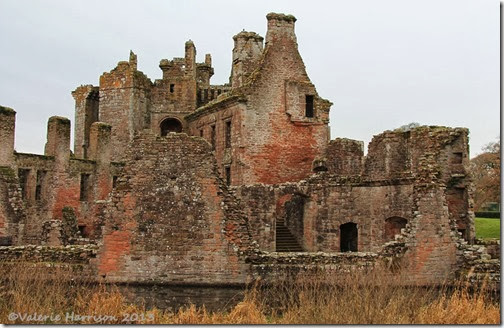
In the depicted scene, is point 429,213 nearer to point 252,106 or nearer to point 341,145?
point 341,145

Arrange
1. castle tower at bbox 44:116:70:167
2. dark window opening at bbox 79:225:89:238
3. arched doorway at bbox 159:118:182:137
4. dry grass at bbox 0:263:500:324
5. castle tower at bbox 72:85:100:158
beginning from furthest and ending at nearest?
castle tower at bbox 72:85:100:158, arched doorway at bbox 159:118:182:137, dark window opening at bbox 79:225:89:238, castle tower at bbox 44:116:70:167, dry grass at bbox 0:263:500:324

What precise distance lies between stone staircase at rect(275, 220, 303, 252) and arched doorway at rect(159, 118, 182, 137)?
49.3ft

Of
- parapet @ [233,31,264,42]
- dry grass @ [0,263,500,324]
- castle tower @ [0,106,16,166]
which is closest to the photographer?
dry grass @ [0,263,500,324]

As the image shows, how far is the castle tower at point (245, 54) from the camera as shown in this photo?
36.5m

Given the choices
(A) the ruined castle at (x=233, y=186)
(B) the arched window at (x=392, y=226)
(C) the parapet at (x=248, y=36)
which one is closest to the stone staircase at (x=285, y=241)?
(A) the ruined castle at (x=233, y=186)

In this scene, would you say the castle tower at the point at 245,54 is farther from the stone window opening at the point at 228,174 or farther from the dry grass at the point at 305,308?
the dry grass at the point at 305,308

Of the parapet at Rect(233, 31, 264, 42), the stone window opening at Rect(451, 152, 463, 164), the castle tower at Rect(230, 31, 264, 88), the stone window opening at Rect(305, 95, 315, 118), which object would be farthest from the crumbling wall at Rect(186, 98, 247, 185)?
the stone window opening at Rect(451, 152, 463, 164)

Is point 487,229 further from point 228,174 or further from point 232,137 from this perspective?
point 232,137

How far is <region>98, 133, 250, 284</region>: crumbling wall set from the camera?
1719cm

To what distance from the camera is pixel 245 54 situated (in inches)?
1447

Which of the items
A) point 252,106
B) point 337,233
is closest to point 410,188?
point 337,233

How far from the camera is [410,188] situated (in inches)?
976

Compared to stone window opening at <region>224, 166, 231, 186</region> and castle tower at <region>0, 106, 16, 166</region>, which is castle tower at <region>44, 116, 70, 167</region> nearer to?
castle tower at <region>0, 106, 16, 166</region>

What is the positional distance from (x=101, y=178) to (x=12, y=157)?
6.36 m
